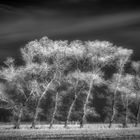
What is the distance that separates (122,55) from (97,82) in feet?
36.7

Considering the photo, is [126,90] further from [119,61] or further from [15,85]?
[15,85]

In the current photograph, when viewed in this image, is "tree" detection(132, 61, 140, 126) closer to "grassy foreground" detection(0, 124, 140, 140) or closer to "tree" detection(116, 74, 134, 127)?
"tree" detection(116, 74, 134, 127)

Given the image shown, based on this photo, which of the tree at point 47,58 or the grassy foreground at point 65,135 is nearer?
the grassy foreground at point 65,135

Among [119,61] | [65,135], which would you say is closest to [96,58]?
[119,61]

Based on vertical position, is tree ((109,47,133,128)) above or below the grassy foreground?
above

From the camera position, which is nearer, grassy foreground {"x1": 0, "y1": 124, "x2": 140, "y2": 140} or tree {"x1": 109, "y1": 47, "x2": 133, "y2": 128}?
grassy foreground {"x1": 0, "y1": 124, "x2": 140, "y2": 140}

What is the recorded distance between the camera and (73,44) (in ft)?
169

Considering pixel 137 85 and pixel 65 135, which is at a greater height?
pixel 137 85

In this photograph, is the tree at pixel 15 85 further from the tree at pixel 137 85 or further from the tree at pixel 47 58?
the tree at pixel 137 85

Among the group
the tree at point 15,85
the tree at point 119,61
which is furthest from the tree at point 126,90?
the tree at point 15,85

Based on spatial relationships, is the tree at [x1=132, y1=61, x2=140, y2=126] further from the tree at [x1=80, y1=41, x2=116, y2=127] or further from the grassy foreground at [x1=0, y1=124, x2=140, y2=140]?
the grassy foreground at [x1=0, y1=124, x2=140, y2=140]

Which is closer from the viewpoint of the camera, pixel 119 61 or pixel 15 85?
pixel 15 85

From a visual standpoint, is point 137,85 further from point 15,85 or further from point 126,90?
point 15,85

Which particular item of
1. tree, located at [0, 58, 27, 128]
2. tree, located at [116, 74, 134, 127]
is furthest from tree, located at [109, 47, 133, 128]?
tree, located at [0, 58, 27, 128]
